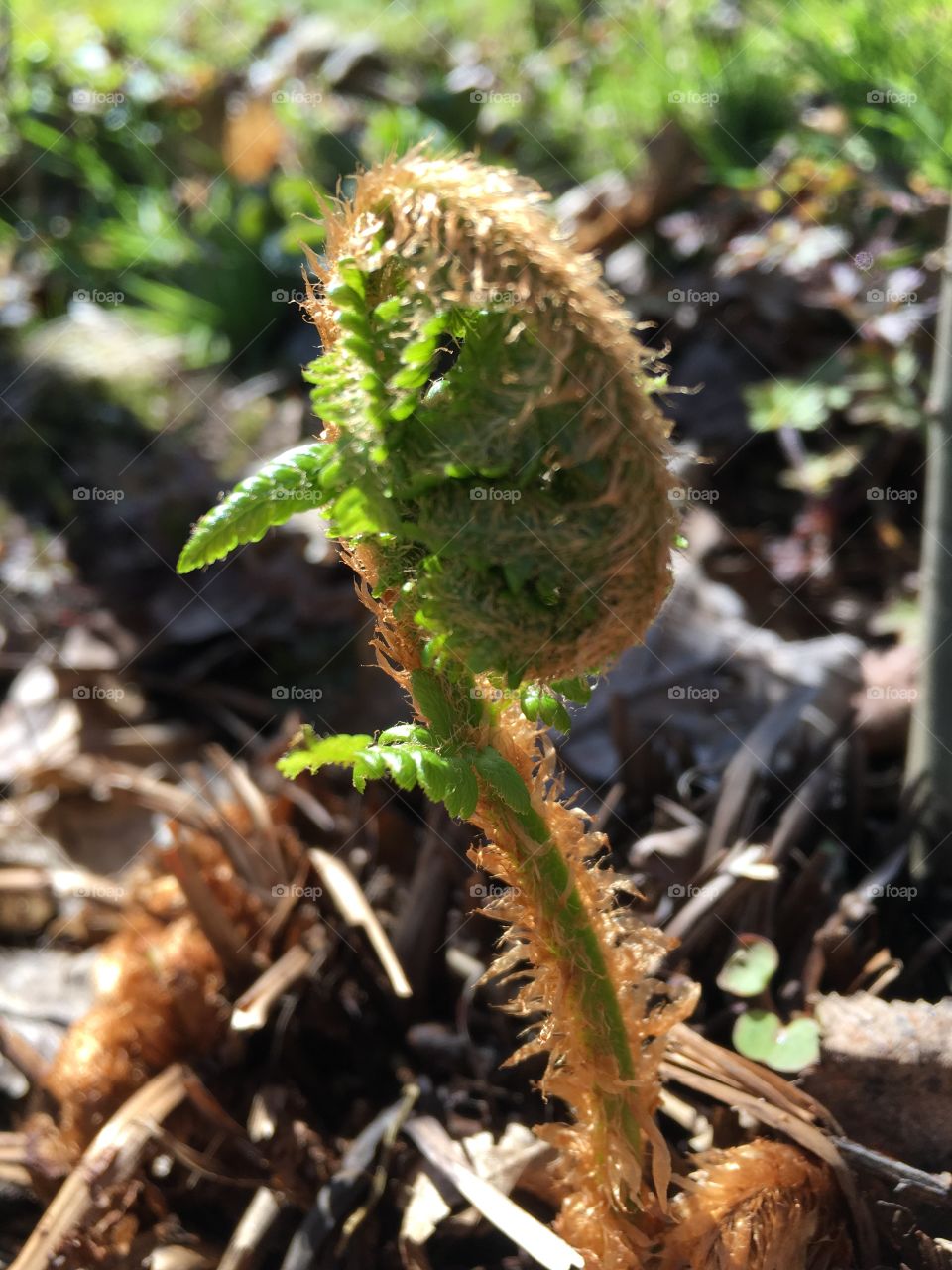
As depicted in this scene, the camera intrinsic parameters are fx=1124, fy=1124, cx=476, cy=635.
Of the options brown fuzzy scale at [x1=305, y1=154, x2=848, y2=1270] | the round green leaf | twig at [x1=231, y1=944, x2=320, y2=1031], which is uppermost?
brown fuzzy scale at [x1=305, y1=154, x2=848, y2=1270]

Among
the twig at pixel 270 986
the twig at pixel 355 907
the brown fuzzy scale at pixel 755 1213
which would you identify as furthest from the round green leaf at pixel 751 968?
the twig at pixel 270 986

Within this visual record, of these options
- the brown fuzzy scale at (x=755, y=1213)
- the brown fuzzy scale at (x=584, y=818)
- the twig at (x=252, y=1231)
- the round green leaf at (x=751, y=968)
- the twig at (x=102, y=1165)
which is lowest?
the twig at (x=252, y=1231)

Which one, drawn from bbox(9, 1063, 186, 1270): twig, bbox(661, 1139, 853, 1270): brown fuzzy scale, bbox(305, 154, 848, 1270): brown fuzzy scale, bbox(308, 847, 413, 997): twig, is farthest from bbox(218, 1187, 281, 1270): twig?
bbox(661, 1139, 853, 1270): brown fuzzy scale

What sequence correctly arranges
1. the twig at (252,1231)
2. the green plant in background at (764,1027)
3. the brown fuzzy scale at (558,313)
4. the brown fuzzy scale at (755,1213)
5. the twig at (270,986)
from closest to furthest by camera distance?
the brown fuzzy scale at (558,313), the brown fuzzy scale at (755,1213), the green plant in background at (764,1027), the twig at (252,1231), the twig at (270,986)

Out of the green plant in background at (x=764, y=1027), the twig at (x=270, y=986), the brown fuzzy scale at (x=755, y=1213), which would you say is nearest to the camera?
the brown fuzzy scale at (x=755, y=1213)

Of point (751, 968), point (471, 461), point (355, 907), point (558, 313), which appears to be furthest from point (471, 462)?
point (355, 907)

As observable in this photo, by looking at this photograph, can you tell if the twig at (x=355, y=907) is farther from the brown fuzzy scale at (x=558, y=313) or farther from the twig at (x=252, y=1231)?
the brown fuzzy scale at (x=558, y=313)

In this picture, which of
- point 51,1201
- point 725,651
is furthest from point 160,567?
point 51,1201

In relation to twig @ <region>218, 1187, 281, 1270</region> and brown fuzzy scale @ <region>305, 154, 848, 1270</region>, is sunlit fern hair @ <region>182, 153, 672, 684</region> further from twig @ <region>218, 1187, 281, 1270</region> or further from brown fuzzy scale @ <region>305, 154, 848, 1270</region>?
twig @ <region>218, 1187, 281, 1270</region>
